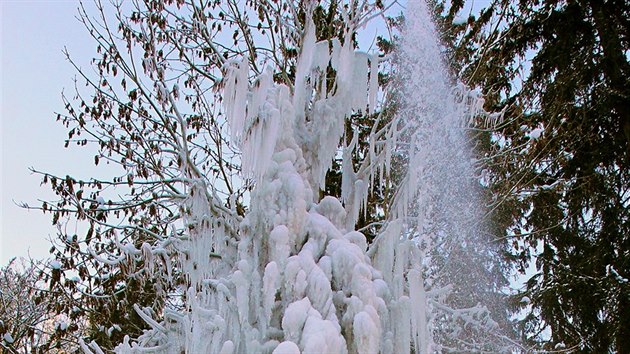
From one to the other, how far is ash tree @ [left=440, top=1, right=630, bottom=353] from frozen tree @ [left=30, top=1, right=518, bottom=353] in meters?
0.81

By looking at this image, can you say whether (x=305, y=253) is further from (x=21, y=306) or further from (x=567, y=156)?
(x=21, y=306)

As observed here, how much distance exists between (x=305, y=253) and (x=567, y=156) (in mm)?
6609

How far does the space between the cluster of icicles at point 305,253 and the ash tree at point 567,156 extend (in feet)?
13.7

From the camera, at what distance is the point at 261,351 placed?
9.78ft

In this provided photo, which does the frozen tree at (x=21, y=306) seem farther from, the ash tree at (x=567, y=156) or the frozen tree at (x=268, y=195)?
the ash tree at (x=567, y=156)

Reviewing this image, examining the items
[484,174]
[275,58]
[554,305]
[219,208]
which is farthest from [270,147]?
[554,305]

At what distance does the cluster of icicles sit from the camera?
287 centimetres

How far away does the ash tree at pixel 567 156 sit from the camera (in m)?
7.48

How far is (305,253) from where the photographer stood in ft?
9.89

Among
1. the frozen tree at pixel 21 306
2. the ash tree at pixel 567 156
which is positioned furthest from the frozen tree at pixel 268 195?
the frozen tree at pixel 21 306

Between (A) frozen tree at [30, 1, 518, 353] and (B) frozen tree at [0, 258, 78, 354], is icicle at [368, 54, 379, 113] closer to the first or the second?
(A) frozen tree at [30, 1, 518, 353]

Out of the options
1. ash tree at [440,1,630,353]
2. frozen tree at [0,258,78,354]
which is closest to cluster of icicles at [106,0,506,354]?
ash tree at [440,1,630,353]

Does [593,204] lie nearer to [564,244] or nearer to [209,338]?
[564,244]

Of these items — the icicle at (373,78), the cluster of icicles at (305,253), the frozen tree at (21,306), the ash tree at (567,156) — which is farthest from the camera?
the frozen tree at (21,306)
